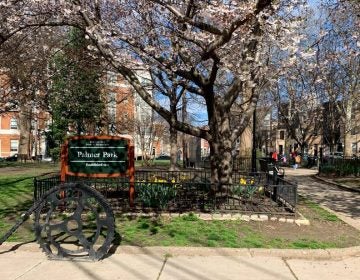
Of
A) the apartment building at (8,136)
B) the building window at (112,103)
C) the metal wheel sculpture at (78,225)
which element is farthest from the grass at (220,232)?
the apartment building at (8,136)

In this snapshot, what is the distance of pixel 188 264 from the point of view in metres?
6.49

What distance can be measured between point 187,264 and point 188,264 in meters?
0.01

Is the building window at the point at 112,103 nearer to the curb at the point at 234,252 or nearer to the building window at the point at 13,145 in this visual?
the curb at the point at 234,252

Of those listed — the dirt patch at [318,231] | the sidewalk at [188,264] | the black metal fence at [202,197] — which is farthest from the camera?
the black metal fence at [202,197]

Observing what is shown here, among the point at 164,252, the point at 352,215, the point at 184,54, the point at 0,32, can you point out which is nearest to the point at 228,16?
the point at 184,54

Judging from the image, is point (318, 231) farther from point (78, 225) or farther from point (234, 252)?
point (78, 225)

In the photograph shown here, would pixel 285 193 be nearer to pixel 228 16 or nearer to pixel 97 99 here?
pixel 228 16

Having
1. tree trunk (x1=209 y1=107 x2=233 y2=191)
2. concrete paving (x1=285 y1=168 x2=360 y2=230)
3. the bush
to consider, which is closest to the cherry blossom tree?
tree trunk (x1=209 y1=107 x2=233 y2=191)

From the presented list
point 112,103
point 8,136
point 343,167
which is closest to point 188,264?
point 343,167

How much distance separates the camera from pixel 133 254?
6.99 m

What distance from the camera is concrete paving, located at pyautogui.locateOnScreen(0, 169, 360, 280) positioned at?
236 inches

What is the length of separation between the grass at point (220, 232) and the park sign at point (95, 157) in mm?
1532

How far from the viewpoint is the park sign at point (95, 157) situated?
10812mm

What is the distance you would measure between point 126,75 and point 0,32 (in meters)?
3.67
